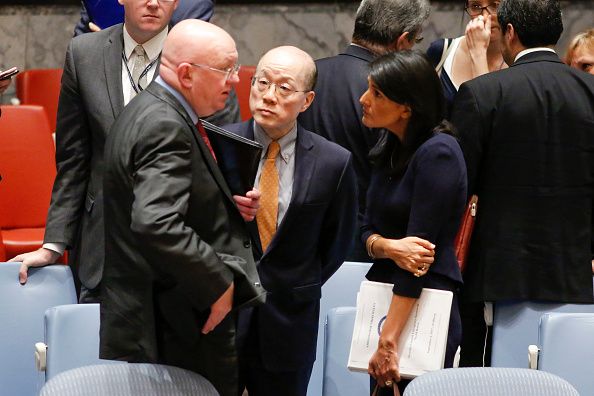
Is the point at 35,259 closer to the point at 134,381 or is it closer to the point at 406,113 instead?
the point at 134,381

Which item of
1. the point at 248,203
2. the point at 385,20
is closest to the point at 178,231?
the point at 248,203

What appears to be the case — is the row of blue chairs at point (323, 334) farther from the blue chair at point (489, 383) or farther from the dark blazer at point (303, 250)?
the blue chair at point (489, 383)

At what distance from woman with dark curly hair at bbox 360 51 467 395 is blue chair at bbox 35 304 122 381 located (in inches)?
29.7

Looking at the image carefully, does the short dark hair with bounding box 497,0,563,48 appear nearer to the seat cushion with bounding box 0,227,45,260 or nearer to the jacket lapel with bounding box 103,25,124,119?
the jacket lapel with bounding box 103,25,124,119

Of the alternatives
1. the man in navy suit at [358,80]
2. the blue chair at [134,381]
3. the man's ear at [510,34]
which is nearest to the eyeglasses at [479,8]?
the man in navy suit at [358,80]

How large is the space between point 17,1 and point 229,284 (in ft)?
12.5

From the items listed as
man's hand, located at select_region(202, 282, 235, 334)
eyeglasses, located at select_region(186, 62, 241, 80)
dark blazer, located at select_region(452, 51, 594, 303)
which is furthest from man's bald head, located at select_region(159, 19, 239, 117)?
dark blazer, located at select_region(452, 51, 594, 303)

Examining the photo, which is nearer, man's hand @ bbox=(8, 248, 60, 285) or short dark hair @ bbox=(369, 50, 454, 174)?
short dark hair @ bbox=(369, 50, 454, 174)

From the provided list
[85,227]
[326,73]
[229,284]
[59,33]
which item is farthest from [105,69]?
[59,33]

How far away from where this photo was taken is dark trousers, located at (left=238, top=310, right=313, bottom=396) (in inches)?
112

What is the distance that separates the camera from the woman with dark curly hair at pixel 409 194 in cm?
262

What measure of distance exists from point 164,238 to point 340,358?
1.04 meters

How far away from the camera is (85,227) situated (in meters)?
3.18

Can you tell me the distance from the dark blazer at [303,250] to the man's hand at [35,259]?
0.67 metres
